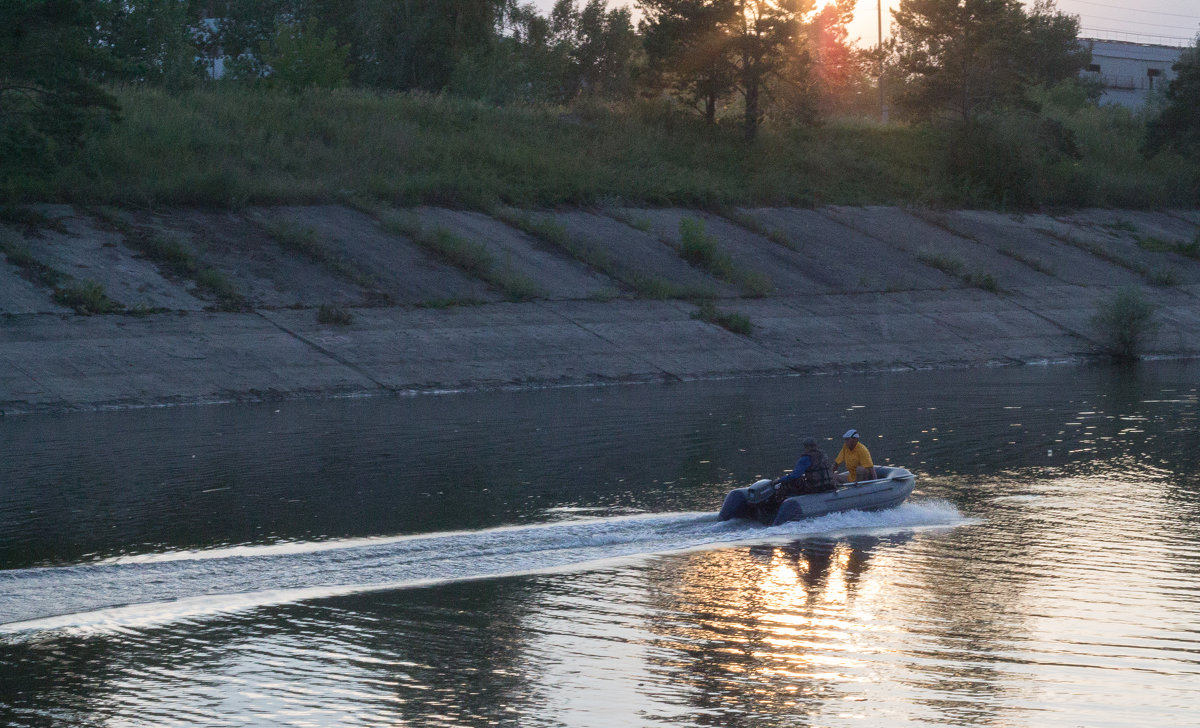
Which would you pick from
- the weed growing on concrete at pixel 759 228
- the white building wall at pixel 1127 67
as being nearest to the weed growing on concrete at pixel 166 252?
A: the weed growing on concrete at pixel 759 228

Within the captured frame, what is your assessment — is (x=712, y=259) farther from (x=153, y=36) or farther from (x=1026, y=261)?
(x=153, y=36)

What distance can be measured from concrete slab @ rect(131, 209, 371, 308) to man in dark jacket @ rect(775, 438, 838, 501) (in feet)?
75.9

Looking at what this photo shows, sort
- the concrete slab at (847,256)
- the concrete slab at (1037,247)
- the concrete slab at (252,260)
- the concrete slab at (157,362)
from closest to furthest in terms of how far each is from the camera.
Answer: the concrete slab at (157,362) → the concrete slab at (252,260) → the concrete slab at (847,256) → the concrete slab at (1037,247)

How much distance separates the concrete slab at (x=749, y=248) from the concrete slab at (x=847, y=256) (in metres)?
0.67

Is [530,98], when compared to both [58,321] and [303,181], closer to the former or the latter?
[303,181]

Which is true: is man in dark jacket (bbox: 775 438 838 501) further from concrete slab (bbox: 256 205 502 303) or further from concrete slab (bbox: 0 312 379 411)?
concrete slab (bbox: 256 205 502 303)

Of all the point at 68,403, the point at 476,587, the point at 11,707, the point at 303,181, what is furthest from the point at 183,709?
the point at 303,181

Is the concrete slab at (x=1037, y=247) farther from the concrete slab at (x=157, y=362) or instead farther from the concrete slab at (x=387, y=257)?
the concrete slab at (x=157, y=362)

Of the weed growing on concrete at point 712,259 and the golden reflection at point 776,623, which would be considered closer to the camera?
the golden reflection at point 776,623

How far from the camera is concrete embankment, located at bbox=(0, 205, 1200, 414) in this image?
112 ft

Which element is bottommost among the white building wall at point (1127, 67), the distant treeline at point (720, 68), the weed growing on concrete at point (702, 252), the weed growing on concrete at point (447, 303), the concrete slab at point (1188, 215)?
the weed growing on concrete at point (447, 303)

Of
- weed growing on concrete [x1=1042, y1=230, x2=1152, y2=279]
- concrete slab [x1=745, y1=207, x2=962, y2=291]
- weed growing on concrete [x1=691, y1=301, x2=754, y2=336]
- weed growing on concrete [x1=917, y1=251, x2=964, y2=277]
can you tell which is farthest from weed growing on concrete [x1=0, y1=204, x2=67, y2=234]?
weed growing on concrete [x1=1042, y1=230, x2=1152, y2=279]

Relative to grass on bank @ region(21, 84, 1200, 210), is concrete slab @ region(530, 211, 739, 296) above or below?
below

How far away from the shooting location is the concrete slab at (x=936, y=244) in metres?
52.1
